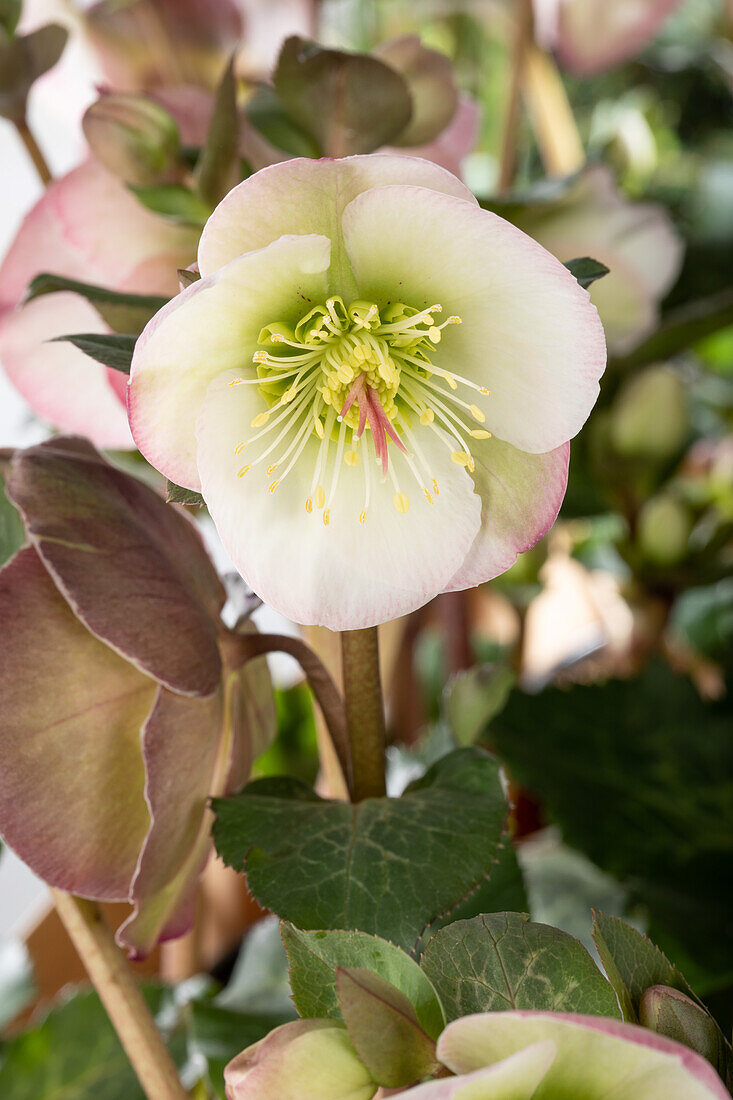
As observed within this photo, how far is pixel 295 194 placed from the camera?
7.0 inches

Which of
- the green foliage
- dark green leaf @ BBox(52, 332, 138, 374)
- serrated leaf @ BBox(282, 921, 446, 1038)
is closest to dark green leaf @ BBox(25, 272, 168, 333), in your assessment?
dark green leaf @ BBox(52, 332, 138, 374)

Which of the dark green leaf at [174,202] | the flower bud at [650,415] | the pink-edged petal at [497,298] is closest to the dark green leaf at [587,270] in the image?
the pink-edged petal at [497,298]

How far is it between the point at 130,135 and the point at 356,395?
0.11 meters

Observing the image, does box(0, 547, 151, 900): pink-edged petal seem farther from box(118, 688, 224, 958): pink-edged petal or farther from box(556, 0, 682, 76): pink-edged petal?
box(556, 0, 682, 76): pink-edged petal

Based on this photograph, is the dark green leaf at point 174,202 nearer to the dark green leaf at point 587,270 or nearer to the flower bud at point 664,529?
the dark green leaf at point 587,270

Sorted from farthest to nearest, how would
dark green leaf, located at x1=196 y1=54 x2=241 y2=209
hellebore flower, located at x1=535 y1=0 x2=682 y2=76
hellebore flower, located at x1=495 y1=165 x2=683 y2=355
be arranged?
1. hellebore flower, located at x1=535 y1=0 x2=682 y2=76
2. hellebore flower, located at x1=495 y1=165 x2=683 y2=355
3. dark green leaf, located at x1=196 y1=54 x2=241 y2=209

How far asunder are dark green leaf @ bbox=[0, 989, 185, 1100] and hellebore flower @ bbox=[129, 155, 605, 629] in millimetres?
300

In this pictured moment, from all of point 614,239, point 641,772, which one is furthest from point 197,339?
point 641,772

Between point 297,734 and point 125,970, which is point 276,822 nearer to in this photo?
point 125,970

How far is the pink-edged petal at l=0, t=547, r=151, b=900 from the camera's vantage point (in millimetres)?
197

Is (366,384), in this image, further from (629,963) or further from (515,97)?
(515,97)

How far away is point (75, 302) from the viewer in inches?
12.0

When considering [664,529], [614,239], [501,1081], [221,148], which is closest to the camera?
[501,1081]

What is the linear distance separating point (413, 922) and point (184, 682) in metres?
0.06
